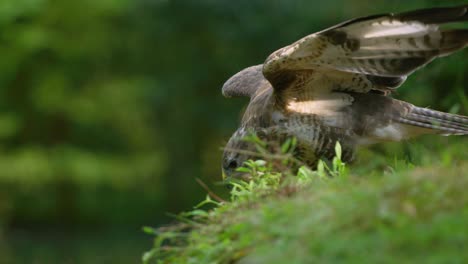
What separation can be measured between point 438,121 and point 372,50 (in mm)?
983

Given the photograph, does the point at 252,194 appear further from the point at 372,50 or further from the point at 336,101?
the point at 336,101

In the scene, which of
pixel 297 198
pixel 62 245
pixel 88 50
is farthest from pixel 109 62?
pixel 297 198

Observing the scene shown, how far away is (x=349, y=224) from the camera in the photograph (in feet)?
12.0

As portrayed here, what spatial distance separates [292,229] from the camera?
150 inches

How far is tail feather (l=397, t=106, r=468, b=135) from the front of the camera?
6.77 meters

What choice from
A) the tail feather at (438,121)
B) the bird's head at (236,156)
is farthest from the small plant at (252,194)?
the tail feather at (438,121)

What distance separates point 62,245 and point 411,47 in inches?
755

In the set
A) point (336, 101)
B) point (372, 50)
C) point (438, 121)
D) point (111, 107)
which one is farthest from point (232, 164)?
point (111, 107)

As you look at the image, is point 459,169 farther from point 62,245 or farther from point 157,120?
point 157,120

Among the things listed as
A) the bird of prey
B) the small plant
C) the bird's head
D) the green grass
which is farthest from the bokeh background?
the green grass

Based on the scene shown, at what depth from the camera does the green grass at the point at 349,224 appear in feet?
11.1

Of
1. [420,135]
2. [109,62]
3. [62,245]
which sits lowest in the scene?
[62,245]

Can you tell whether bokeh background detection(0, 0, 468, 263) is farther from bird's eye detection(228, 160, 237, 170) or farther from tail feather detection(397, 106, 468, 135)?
bird's eye detection(228, 160, 237, 170)

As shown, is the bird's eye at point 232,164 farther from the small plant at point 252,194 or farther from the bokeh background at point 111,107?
the bokeh background at point 111,107
